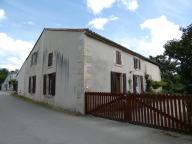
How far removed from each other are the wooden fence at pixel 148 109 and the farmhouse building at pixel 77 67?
7.26 feet

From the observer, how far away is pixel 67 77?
14.6 metres

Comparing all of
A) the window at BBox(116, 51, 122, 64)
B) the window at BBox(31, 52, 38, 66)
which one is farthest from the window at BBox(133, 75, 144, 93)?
the window at BBox(31, 52, 38, 66)

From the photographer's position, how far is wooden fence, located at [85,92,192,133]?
794 cm

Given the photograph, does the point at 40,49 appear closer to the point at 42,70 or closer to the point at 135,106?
the point at 42,70

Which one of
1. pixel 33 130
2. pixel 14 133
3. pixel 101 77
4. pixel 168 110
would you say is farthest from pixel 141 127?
pixel 101 77

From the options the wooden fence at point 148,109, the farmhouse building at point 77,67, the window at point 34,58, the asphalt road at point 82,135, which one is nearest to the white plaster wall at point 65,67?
the farmhouse building at point 77,67

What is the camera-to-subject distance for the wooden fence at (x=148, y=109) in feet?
26.1

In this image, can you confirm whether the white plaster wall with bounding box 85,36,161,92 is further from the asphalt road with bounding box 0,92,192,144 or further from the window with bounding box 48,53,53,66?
the asphalt road with bounding box 0,92,192,144

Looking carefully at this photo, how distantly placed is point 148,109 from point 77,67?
6.29 metres

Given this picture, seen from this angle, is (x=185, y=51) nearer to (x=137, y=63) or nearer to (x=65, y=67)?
(x=137, y=63)

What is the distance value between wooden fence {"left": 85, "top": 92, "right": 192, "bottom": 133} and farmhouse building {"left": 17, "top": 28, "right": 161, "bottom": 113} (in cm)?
221

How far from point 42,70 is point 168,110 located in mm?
13803

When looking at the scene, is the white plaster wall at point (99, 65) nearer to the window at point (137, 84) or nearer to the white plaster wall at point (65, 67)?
the white plaster wall at point (65, 67)

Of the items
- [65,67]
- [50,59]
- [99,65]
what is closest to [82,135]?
[99,65]
